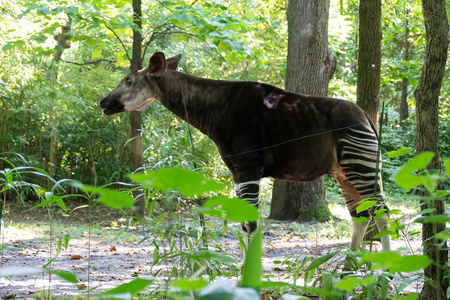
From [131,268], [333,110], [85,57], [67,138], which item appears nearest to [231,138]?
[333,110]

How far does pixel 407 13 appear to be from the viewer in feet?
45.9

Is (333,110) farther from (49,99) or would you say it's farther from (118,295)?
(49,99)

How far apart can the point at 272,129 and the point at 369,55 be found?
145 cm

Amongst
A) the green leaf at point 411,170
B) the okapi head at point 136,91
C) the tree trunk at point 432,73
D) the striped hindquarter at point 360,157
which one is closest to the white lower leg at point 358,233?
the striped hindquarter at point 360,157

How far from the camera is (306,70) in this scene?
602cm

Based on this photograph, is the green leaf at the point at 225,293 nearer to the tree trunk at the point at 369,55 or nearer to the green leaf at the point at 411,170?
the green leaf at the point at 411,170

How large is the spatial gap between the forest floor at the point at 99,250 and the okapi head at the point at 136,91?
3.13 ft

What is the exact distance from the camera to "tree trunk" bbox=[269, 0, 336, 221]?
237 inches

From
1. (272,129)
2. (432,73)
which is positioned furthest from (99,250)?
(432,73)

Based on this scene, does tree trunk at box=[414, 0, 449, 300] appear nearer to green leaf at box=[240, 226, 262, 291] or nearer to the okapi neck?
the okapi neck

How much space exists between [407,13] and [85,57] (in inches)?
376

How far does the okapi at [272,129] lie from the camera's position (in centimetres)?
298

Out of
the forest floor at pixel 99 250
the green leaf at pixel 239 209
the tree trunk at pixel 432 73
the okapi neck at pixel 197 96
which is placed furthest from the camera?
the okapi neck at pixel 197 96

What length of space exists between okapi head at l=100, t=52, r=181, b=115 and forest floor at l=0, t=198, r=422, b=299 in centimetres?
96
